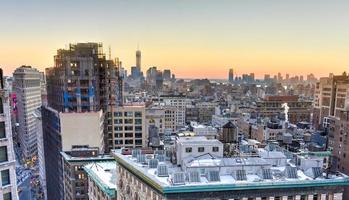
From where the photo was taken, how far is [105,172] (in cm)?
8025

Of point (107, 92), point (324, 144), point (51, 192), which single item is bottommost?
point (51, 192)

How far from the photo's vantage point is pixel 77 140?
105062 mm

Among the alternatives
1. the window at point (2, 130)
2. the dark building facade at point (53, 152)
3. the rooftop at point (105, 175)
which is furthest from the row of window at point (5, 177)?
the dark building facade at point (53, 152)

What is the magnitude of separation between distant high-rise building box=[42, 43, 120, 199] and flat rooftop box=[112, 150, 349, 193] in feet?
203

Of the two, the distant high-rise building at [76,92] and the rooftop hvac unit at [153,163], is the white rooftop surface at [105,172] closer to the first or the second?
the distant high-rise building at [76,92]

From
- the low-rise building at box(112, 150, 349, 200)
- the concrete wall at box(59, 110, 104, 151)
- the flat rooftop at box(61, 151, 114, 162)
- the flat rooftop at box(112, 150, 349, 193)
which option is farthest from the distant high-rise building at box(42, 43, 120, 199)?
the flat rooftop at box(112, 150, 349, 193)

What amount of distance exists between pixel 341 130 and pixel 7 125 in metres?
93.5

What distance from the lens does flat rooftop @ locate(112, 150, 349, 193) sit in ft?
141

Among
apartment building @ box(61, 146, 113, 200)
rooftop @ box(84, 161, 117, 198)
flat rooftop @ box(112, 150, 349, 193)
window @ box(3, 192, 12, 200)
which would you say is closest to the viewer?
window @ box(3, 192, 12, 200)

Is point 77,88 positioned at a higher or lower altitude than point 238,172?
higher

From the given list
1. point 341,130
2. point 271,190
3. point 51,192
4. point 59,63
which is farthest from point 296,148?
point 51,192

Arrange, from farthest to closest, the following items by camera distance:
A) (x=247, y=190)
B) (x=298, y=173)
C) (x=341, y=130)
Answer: (x=341, y=130), (x=298, y=173), (x=247, y=190)

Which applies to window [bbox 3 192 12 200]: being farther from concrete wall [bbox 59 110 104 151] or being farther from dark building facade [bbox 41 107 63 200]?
dark building facade [bbox 41 107 63 200]

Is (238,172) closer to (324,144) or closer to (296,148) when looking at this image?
(296,148)
